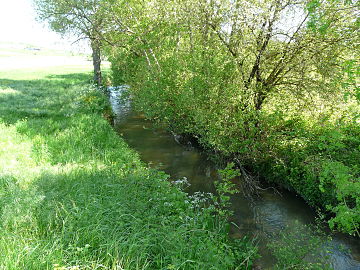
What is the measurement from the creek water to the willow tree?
7.56m

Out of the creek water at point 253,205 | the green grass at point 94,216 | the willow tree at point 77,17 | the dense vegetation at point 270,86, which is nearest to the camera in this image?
the green grass at point 94,216

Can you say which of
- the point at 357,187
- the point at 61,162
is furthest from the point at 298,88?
the point at 61,162

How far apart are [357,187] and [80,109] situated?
13.7 metres

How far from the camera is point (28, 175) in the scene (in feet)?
21.0

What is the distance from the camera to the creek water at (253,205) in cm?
593

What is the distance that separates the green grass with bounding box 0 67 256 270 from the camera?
3.71 m

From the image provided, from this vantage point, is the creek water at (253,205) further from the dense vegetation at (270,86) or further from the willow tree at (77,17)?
the willow tree at (77,17)

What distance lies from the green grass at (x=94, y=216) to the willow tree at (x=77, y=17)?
360 inches

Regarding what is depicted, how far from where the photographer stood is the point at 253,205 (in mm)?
7980

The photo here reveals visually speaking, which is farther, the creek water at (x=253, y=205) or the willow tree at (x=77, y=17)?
the willow tree at (x=77, y=17)

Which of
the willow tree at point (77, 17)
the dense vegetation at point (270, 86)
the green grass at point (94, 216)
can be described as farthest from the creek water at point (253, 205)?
the willow tree at point (77, 17)

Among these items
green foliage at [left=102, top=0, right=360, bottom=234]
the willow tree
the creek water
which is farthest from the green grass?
the willow tree

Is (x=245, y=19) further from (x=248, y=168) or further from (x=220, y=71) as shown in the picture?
(x=248, y=168)

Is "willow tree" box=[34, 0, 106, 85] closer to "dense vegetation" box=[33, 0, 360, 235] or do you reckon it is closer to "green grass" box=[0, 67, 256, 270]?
"dense vegetation" box=[33, 0, 360, 235]
